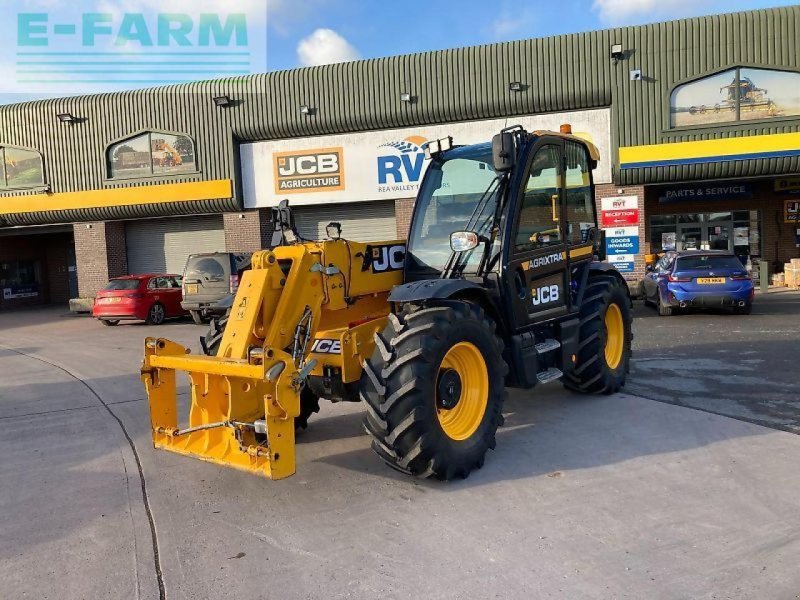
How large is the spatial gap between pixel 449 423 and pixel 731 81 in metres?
16.0

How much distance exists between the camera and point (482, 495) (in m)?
4.49

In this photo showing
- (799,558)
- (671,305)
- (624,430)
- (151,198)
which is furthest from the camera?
(151,198)

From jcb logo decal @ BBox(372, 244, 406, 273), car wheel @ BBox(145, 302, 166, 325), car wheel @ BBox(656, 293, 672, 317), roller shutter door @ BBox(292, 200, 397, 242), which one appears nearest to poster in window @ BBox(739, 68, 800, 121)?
car wheel @ BBox(656, 293, 672, 317)

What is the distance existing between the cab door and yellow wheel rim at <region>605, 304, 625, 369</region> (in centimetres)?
125

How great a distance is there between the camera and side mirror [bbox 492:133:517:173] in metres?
5.16

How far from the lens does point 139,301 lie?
17.3 metres

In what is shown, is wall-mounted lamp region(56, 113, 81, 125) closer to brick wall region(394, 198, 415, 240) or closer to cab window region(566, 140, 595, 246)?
brick wall region(394, 198, 415, 240)

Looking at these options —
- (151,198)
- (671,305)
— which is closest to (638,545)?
(671,305)

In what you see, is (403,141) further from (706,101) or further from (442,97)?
(706,101)

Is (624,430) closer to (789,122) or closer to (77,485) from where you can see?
(77,485)

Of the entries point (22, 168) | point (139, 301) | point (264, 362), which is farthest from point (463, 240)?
point (22, 168)

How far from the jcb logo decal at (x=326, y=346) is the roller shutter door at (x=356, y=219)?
15.8m

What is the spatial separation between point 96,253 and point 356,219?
373 inches

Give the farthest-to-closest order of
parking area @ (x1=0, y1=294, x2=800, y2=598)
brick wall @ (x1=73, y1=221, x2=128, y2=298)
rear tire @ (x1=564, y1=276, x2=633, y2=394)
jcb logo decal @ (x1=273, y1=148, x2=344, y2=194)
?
brick wall @ (x1=73, y1=221, x2=128, y2=298), jcb logo decal @ (x1=273, y1=148, x2=344, y2=194), rear tire @ (x1=564, y1=276, x2=633, y2=394), parking area @ (x1=0, y1=294, x2=800, y2=598)
